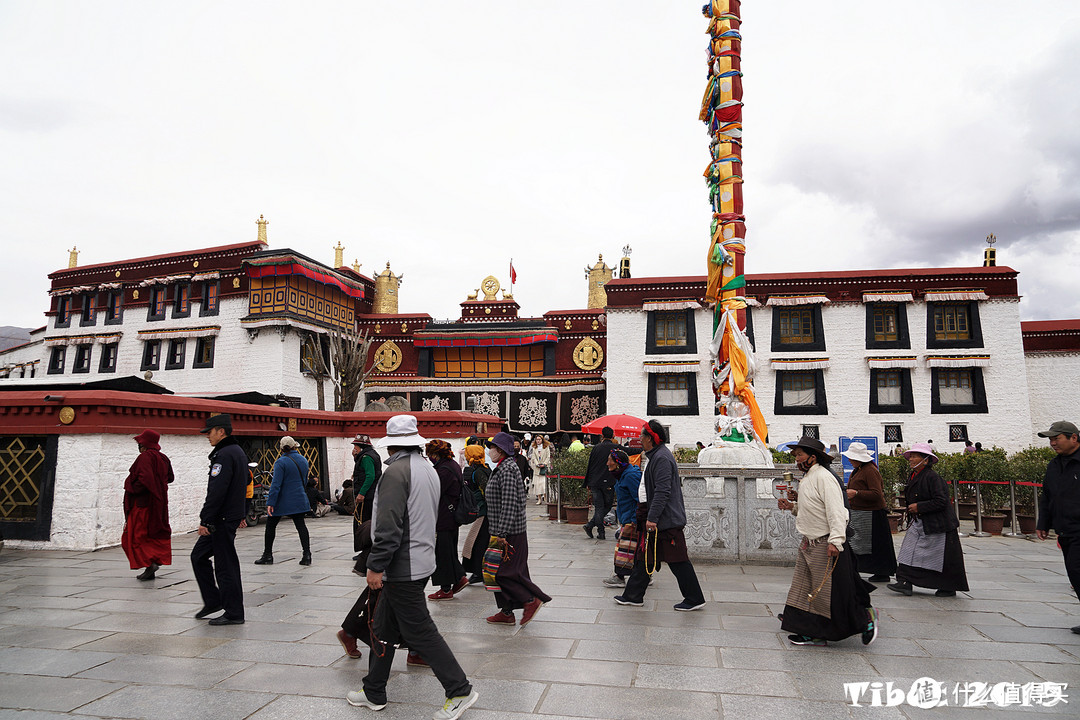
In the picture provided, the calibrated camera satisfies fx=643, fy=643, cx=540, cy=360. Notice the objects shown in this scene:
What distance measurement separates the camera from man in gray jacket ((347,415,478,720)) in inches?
161

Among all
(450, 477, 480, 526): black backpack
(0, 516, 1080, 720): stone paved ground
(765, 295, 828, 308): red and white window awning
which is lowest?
(0, 516, 1080, 720): stone paved ground

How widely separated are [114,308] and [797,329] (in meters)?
33.4

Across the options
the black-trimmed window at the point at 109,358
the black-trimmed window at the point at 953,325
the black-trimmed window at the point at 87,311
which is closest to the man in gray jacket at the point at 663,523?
the black-trimmed window at the point at 953,325

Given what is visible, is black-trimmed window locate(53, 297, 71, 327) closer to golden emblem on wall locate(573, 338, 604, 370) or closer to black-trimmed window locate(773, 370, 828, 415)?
golden emblem on wall locate(573, 338, 604, 370)

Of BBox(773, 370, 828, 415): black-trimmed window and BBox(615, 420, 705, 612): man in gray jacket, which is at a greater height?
BBox(773, 370, 828, 415): black-trimmed window

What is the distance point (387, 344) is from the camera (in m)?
32.3

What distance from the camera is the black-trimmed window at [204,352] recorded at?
1184 inches

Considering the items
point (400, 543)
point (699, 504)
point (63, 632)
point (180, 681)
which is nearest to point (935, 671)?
point (400, 543)

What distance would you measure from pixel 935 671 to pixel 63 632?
7.46m

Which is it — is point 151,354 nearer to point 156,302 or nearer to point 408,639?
point 156,302

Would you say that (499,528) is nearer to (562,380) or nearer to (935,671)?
(935,671)

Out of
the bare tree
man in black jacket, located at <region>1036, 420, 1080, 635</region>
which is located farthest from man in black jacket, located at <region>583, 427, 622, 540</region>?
the bare tree

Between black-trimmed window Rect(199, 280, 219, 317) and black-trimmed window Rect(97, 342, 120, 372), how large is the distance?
18.5 ft

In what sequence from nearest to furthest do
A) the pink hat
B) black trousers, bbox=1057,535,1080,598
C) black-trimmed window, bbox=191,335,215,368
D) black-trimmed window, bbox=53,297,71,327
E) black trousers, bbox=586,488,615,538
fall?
black trousers, bbox=1057,535,1080,598 → the pink hat → black trousers, bbox=586,488,615,538 → black-trimmed window, bbox=191,335,215,368 → black-trimmed window, bbox=53,297,71,327
